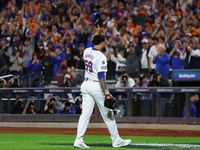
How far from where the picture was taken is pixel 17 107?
14211 millimetres

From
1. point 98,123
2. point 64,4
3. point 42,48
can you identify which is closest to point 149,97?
point 98,123

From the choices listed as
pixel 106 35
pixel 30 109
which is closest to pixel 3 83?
pixel 30 109

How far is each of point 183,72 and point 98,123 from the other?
2.98 metres

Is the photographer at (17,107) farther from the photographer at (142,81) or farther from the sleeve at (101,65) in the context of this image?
the sleeve at (101,65)

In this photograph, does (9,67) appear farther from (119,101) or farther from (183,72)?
(183,72)

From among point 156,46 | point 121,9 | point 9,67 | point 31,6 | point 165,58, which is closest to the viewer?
point 165,58

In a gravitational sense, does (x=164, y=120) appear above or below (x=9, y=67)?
below

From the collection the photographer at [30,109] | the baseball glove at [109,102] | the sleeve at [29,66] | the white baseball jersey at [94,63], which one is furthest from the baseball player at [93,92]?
the sleeve at [29,66]

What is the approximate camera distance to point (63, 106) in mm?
13945

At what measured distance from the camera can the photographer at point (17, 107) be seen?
46.3 ft

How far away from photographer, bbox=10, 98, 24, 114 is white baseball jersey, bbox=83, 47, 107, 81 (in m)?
7.18

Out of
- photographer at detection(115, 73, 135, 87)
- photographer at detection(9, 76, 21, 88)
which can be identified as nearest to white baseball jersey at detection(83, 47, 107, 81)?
photographer at detection(115, 73, 135, 87)

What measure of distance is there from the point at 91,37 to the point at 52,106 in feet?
11.1

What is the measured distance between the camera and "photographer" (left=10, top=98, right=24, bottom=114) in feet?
46.3
